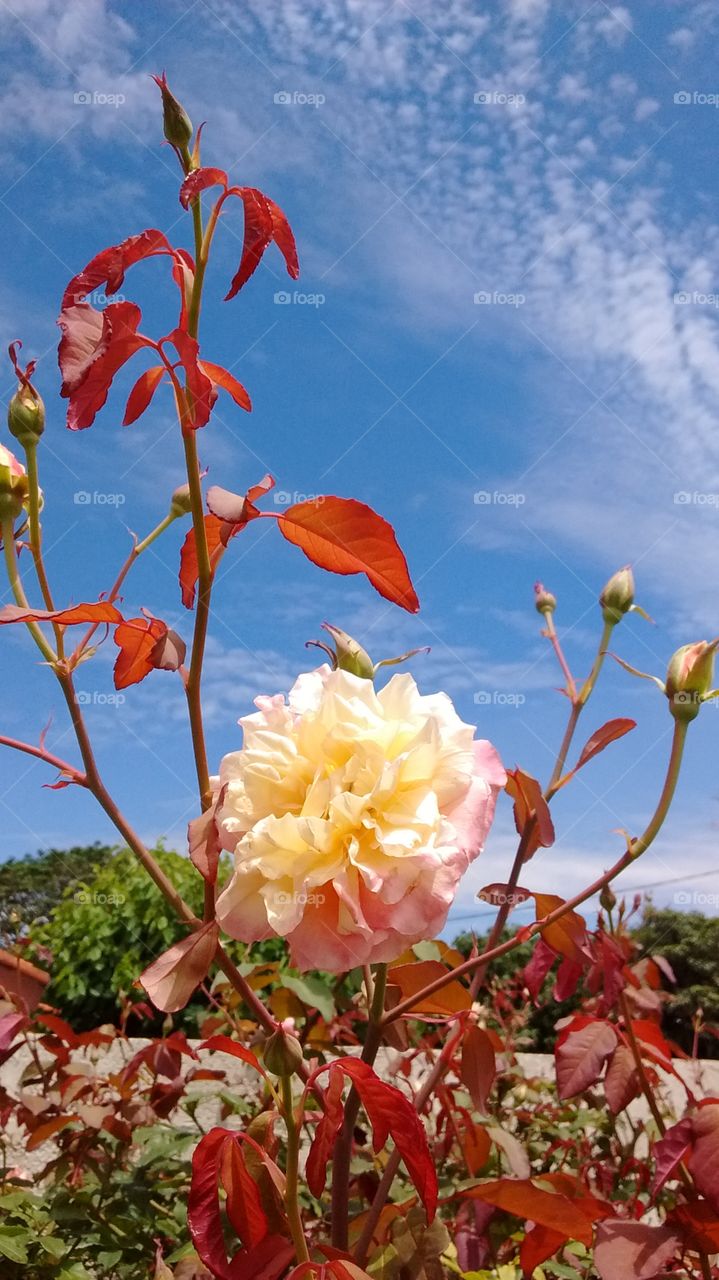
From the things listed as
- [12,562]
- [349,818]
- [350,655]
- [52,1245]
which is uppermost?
[12,562]

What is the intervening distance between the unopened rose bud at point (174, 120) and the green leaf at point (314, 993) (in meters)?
1.14

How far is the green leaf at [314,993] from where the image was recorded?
4.93ft

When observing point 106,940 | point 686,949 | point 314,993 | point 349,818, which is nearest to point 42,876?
point 106,940

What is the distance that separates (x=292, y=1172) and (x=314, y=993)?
31.1 inches

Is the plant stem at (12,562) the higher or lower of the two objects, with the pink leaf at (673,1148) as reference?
higher

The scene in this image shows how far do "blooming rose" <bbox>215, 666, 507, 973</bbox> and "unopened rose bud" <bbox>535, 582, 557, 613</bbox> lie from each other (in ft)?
2.51

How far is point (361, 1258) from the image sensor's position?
3.03ft

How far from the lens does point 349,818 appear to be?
2.37ft

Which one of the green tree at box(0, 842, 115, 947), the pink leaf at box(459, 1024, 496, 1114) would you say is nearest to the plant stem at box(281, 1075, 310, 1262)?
the pink leaf at box(459, 1024, 496, 1114)

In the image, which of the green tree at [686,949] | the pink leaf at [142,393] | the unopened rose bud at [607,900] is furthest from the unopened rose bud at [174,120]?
the green tree at [686,949]

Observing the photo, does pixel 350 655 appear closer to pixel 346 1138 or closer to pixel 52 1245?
pixel 346 1138

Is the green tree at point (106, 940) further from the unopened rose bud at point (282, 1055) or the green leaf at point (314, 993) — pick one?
the unopened rose bud at point (282, 1055)

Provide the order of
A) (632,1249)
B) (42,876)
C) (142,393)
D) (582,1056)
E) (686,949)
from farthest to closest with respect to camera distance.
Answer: (42,876), (686,949), (582,1056), (632,1249), (142,393)

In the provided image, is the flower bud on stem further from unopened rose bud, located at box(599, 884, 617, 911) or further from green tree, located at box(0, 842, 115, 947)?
green tree, located at box(0, 842, 115, 947)
